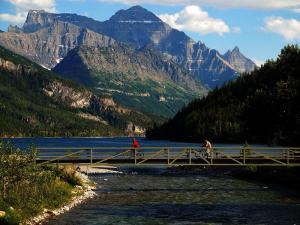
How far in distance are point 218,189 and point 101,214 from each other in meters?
22.2

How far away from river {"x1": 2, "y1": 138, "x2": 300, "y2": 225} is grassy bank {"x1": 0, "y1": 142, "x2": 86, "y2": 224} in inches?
77.3

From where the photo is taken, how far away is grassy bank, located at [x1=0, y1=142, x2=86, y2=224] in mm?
39866

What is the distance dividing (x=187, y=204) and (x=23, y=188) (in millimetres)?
16152

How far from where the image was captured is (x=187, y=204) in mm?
51438

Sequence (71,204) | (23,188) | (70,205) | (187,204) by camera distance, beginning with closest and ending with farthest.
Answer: (23,188) → (70,205) → (71,204) → (187,204)

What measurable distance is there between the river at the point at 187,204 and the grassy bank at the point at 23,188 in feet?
6.44

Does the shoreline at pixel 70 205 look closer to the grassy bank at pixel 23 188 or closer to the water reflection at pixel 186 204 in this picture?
the grassy bank at pixel 23 188

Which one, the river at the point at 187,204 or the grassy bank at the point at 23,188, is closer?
the grassy bank at the point at 23,188

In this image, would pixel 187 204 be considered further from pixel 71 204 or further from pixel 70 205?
pixel 70 205

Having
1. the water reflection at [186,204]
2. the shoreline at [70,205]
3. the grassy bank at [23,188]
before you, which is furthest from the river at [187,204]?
the grassy bank at [23,188]

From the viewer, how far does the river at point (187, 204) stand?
42.9 metres

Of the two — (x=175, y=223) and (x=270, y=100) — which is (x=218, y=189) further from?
(x=270, y=100)

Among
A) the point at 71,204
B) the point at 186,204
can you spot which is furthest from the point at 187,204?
the point at 71,204

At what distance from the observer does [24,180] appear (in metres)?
44.7
